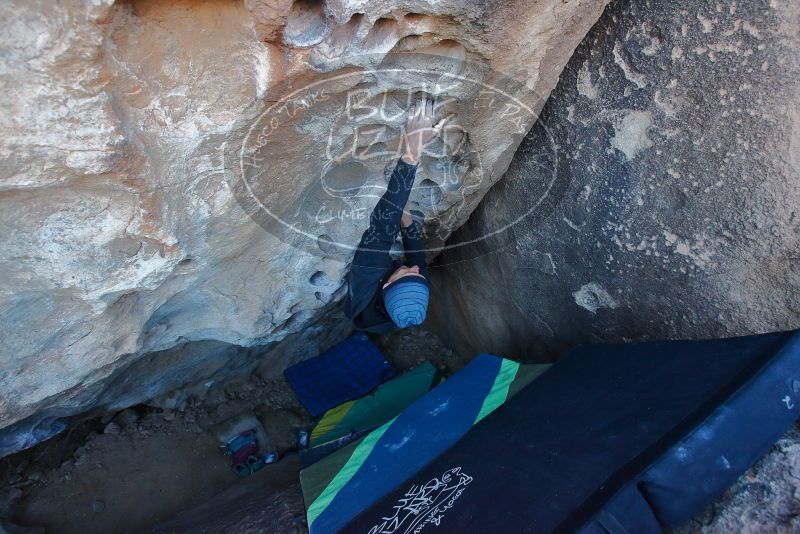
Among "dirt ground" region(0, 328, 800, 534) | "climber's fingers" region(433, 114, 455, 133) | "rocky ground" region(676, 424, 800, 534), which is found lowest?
"rocky ground" region(676, 424, 800, 534)

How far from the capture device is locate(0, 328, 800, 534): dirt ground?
1762 mm

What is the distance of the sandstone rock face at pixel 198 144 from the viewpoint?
0.95m

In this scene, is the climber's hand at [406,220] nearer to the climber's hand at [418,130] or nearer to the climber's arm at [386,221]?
the climber's arm at [386,221]

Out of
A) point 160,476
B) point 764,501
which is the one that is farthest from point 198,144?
point 160,476

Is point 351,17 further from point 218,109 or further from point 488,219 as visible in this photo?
point 488,219

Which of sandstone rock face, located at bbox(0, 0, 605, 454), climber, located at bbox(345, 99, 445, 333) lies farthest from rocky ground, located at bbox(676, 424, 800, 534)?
sandstone rock face, located at bbox(0, 0, 605, 454)

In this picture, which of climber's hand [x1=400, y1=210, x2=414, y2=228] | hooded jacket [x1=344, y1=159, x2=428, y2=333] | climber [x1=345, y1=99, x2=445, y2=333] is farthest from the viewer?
climber's hand [x1=400, y1=210, x2=414, y2=228]

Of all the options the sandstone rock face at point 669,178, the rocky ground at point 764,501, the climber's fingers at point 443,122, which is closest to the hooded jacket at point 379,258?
the climber's fingers at point 443,122

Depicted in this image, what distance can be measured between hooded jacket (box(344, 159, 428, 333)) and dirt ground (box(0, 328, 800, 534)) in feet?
2.03

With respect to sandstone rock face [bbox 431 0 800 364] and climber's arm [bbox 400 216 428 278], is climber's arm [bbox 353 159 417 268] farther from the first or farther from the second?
sandstone rock face [bbox 431 0 800 364]

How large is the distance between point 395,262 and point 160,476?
138 cm

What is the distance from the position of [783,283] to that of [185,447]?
2286mm

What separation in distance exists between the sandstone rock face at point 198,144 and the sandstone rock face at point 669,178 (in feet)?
0.39

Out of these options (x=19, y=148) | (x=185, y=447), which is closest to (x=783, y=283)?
(x=19, y=148)
